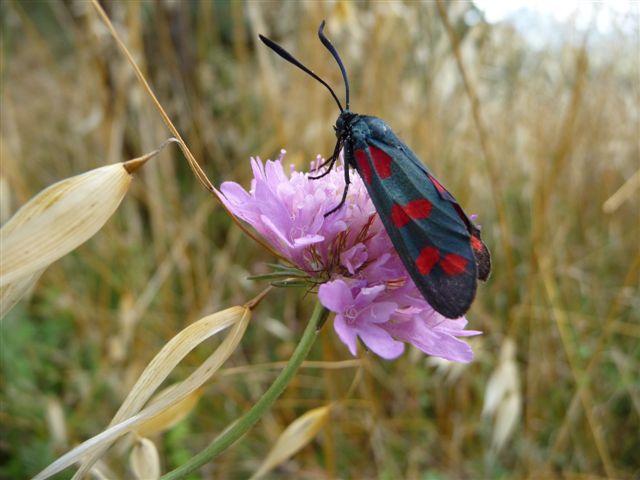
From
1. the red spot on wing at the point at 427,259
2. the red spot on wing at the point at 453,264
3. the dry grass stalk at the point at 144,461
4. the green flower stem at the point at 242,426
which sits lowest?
the dry grass stalk at the point at 144,461

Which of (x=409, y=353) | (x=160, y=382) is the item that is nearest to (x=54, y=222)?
(x=160, y=382)

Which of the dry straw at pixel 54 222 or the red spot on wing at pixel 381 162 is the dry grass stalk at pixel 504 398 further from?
the dry straw at pixel 54 222

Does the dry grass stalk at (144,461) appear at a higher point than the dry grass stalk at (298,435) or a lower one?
higher

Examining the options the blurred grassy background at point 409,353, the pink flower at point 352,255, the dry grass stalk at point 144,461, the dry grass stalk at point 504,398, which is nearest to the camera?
the pink flower at point 352,255

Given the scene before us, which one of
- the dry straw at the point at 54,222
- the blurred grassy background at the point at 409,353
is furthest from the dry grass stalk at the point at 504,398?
the dry straw at the point at 54,222

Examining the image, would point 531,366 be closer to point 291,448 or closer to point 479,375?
point 479,375

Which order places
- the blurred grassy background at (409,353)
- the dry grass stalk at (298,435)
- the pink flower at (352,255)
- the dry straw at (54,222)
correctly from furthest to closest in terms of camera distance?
the blurred grassy background at (409,353)
the dry grass stalk at (298,435)
the pink flower at (352,255)
the dry straw at (54,222)

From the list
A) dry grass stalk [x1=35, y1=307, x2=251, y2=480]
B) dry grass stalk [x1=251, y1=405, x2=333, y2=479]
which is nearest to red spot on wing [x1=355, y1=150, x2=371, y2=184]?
dry grass stalk [x1=35, y1=307, x2=251, y2=480]
